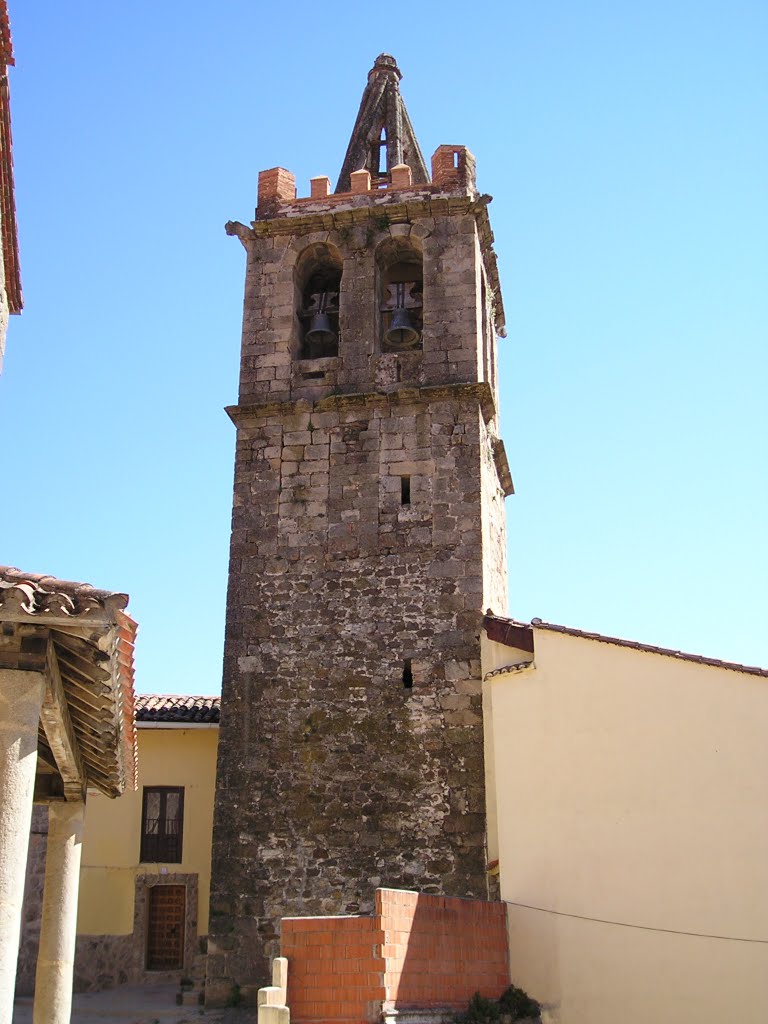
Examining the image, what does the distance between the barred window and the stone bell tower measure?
2711 millimetres

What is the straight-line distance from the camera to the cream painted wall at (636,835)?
441 inches

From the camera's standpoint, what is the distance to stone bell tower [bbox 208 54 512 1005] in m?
14.1

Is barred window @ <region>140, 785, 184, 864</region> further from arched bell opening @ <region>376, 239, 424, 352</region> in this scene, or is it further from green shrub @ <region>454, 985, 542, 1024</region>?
arched bell opening @ <region>376, 239, 424, 352</region>

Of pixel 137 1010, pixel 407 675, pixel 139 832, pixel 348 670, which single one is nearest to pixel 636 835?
pixel 407 675

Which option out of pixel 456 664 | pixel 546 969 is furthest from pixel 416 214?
pixel 546 969

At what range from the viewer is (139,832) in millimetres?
17016

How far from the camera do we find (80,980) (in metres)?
16.0

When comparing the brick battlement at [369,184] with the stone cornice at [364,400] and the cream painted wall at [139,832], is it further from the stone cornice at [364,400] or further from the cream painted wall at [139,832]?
the cream painted wall at [139,832]

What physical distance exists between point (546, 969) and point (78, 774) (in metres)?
5.65

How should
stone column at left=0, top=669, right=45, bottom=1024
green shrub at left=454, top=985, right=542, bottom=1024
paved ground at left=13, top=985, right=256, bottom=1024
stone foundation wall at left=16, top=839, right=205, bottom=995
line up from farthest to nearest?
A: stone foundation wall at left=16, top=839, right=205, bottom=995, paved ground at left=13, top=985, right=256, bottom=1024, green shrub at left=454, top=985, right=542, bottom=1024, stone column at left=0, top=669, right=45, bottom=1024

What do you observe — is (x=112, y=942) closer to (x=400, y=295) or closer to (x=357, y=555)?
(x=357, y=555)

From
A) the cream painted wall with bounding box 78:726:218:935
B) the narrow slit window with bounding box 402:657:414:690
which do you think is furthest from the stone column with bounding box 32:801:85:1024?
the cream painted wall with bounding box 78:726:218:935

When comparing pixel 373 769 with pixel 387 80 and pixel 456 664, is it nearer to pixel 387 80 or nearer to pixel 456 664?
pixel 456 664

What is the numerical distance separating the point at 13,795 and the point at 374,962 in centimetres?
491
